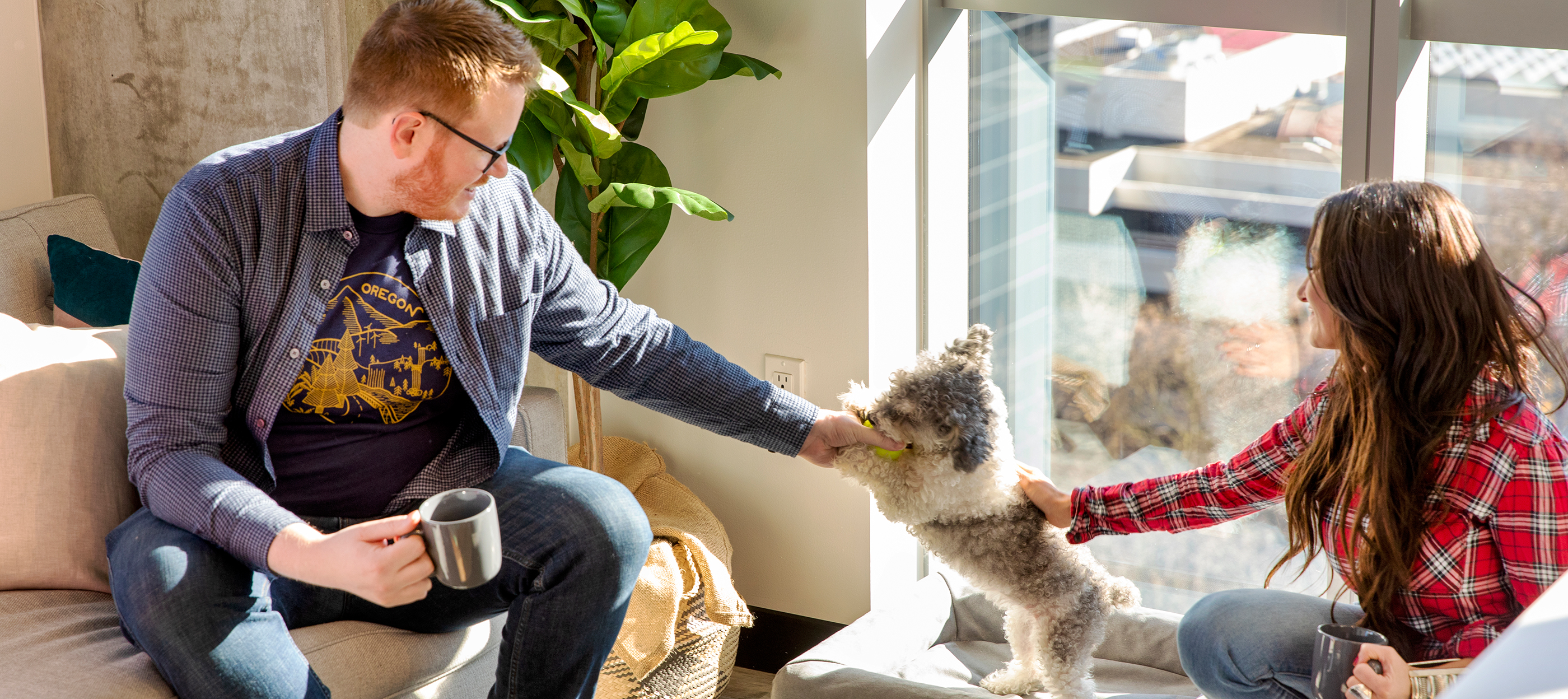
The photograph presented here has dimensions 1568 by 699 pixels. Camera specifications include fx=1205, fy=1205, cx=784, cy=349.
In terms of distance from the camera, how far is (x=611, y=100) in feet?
7.30

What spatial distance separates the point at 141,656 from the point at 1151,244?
1.86m

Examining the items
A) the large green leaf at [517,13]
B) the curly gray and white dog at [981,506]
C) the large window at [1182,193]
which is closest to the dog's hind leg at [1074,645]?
the curly gray and white dog at [981,506]

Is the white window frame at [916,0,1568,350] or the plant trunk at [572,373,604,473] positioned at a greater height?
the white window frame at [916,0,1568,350]

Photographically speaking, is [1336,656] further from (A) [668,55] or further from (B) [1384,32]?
(A) [668,55]

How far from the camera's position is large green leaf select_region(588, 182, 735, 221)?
211 cm

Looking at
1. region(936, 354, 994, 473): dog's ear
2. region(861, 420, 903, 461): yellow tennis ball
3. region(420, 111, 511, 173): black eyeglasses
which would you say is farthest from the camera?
region(861, 420, 903, 461): yellow tennis ball

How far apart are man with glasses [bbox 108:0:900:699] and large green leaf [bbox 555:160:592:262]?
482 millimetres

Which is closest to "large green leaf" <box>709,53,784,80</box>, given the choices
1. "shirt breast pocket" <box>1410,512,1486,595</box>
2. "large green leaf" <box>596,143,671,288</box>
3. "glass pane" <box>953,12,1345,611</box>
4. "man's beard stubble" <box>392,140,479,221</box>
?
"large green leaf" <box>596,143,671,288</box>

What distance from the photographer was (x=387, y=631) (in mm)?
1649

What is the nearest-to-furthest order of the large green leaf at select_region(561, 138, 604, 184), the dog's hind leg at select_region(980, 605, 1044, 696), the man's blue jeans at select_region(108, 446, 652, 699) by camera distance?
1. the man's blue jeans at select_region(108, 446, 652, 699)
2. the dog's hind leg at select_region(980, 605, 1044, 696)
3. the large green leaf at select_region(561, 138, 604, 184)

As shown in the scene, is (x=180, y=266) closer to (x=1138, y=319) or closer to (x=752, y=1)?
(x=752, y=1)

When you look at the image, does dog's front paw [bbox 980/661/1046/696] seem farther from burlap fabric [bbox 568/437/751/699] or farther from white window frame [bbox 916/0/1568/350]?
white window frame [bbox 916/0/1568/350]

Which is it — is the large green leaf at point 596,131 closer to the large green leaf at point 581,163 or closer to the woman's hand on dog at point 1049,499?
the large green leaf at point 581,163

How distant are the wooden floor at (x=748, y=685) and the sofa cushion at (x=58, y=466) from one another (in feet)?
4.11
